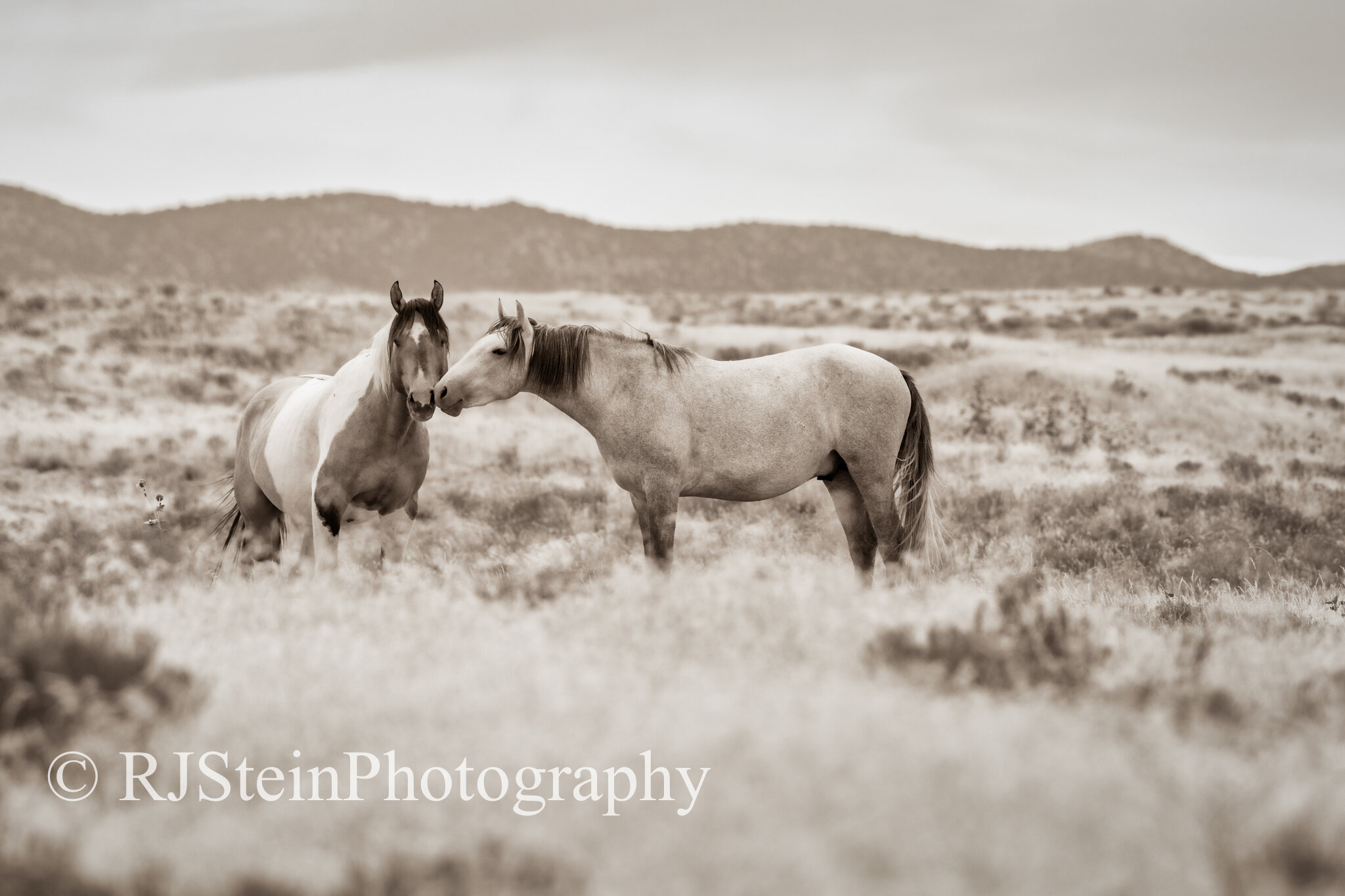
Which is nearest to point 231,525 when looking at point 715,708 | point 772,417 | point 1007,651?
point 772,417

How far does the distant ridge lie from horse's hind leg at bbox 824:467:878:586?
61.4m

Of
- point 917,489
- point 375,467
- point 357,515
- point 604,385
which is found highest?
point 604,385

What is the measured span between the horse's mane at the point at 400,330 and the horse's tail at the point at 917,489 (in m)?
3.55

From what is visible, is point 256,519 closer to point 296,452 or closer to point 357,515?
point 296,452

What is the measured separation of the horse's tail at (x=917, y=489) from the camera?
22.6 feet

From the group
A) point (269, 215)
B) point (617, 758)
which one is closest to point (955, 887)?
point (617, 758)

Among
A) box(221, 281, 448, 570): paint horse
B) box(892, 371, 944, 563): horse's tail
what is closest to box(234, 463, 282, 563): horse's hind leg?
box(221, 281, 448, 570): paint horse

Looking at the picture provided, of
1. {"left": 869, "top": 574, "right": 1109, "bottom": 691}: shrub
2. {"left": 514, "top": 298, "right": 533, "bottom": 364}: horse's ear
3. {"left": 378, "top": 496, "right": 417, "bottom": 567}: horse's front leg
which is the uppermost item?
{"left": 514, "top": 298, "right": 533, "bottom": 364}: horse's ear

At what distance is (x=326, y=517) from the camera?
6234 mm

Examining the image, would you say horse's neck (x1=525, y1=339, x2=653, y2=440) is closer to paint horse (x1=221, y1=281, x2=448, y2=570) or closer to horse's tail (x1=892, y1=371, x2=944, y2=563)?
paint horse (x1=221, y1=281, x2=448, y2=570)

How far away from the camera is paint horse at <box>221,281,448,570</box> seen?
6.12m

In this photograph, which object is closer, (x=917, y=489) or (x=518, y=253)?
(x=917, y=489)

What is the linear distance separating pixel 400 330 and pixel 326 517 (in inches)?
55.9

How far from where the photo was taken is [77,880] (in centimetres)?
246
